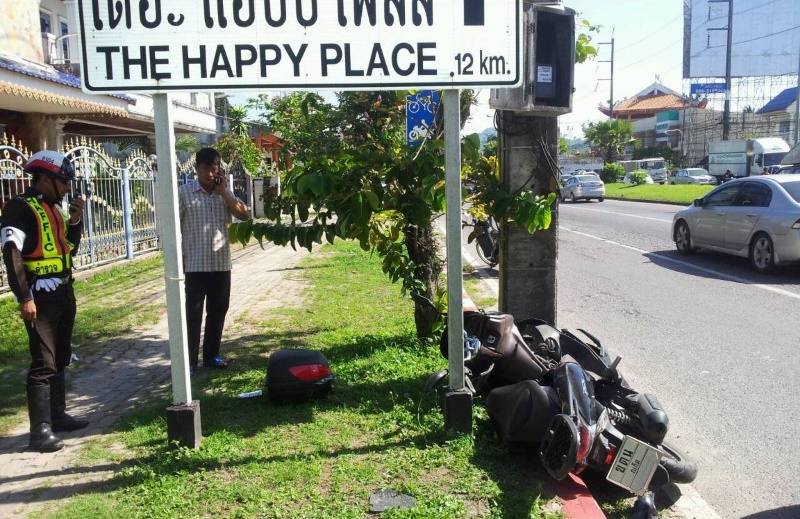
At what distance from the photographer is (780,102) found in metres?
65.9

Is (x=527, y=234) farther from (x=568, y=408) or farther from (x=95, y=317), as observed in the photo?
(x=95, y=317)

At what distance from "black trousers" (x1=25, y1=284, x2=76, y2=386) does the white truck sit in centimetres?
4418

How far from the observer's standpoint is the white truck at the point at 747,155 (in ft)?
138

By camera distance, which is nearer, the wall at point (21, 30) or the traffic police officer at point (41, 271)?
the traffic police officer at point (41, 271)

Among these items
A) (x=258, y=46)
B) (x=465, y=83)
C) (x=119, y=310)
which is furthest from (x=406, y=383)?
(x=119, y=310)

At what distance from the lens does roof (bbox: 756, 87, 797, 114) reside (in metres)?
64.4

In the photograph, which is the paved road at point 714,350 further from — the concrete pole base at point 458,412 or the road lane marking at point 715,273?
the concrete pole base at point 458,412

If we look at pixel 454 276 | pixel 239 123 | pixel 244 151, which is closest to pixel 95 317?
pixel 454 276

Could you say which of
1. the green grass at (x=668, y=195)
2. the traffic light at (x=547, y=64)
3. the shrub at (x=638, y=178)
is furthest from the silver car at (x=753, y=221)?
the shrub at (x=638, y=178)

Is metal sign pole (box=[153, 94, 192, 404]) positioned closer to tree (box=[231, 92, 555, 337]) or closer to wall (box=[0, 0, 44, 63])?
tree (box=[231, 92, 555, 337])

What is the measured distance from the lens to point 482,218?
5.65 meters

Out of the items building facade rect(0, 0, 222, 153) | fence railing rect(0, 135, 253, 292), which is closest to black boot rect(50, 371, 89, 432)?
fence railing rect(0, 135, 253, 292)

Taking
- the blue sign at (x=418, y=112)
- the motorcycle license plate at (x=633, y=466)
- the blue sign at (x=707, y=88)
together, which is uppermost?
the blue sign at (x=707, y=88)

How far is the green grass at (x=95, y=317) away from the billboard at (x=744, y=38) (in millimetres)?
58381
